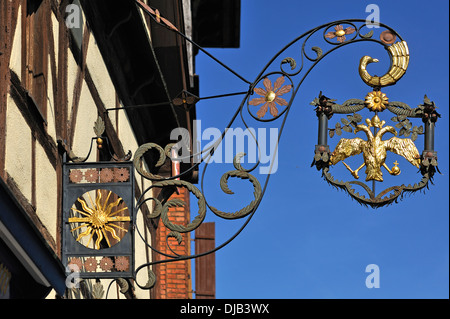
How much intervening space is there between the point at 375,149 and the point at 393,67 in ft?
2.26

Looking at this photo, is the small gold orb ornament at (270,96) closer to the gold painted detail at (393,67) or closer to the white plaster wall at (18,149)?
the gold painted detail at (393,67)

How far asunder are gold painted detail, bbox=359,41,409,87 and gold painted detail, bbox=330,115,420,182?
12.3 inches

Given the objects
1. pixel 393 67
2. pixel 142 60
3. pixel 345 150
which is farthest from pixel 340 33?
pixel 142 60

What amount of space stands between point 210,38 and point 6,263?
15.3 m

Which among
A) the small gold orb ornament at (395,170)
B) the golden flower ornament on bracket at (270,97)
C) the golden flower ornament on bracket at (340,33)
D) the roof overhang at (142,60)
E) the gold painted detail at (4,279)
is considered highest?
the roof overhang at (142,60)

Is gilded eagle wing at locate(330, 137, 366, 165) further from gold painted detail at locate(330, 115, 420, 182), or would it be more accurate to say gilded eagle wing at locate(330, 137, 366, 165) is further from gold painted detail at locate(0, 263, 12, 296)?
gold painted detail at locate(0, 263, 12, 296)

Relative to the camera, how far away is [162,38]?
1402 cm

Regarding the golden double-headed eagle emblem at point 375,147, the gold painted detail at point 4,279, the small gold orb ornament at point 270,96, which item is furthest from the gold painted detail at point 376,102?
the gold painted detail at point 4,279

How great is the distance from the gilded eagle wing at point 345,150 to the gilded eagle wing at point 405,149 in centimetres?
Answer: 21

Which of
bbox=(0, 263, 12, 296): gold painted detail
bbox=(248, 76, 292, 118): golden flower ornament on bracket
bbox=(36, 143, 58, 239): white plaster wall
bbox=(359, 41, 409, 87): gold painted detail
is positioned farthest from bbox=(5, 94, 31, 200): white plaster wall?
bbox=(359, 41, 409, 87): gold painted detail

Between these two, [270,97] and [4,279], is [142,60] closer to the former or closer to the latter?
[270,97]

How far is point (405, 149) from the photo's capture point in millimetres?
8477

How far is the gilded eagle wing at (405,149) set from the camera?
333 inches
